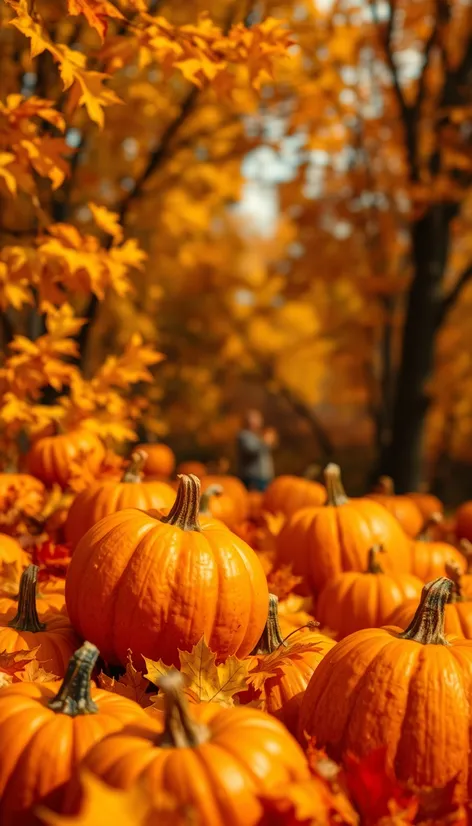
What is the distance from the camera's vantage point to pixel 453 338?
1346 centimetres

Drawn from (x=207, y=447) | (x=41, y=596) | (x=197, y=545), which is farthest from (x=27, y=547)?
(x=207, y=447)

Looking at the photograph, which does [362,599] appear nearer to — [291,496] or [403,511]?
[291,496]

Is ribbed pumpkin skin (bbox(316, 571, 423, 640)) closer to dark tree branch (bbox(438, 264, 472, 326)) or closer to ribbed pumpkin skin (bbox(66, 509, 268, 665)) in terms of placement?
ribbed pumpkin skin (bbox(66, 509, 268, 665))

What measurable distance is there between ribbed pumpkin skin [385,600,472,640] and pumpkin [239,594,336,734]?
30 centimetres

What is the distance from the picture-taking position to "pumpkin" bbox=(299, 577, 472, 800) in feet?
6.22

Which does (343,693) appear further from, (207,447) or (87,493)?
(207,447)

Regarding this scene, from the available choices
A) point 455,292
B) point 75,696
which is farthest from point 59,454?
point 455,292

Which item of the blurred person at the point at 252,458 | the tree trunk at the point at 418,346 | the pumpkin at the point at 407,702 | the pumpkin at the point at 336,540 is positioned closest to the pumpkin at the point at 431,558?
the pumpkin at the point at 336,540

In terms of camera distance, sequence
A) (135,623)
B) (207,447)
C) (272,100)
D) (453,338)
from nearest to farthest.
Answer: (135,623), (272,100), (453,338), (207,447)

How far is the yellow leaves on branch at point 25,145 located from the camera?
334 cm

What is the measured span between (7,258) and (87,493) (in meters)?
1.21

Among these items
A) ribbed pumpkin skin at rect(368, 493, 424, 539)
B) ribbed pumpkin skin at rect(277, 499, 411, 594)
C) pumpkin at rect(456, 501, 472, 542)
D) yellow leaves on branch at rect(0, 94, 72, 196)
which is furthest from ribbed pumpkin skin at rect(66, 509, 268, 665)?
pumpkin at rect(456, 501, 472, 542)

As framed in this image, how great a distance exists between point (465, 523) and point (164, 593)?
2.90m

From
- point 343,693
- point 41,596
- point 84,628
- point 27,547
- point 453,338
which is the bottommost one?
point 453,338
